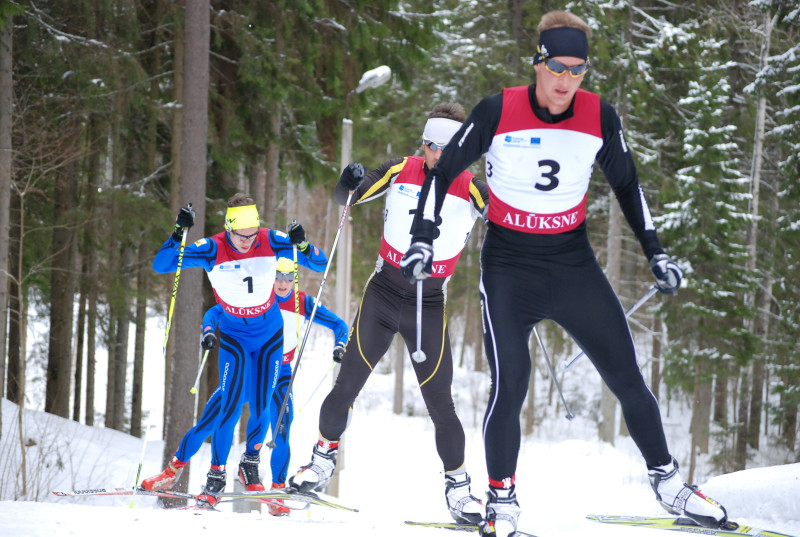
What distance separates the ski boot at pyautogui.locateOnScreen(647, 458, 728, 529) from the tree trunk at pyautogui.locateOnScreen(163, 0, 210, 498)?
6.93m

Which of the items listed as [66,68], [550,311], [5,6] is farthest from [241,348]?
[66,68]

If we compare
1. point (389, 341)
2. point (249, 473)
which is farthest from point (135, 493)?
point (389, 341)

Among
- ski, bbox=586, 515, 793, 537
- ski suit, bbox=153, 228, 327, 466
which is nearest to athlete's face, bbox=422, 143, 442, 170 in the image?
ski suit, bbox=153, 228, 327, 466

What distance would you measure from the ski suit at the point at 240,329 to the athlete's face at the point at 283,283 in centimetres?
59

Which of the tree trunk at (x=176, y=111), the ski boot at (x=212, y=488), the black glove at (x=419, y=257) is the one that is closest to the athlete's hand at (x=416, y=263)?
the black glove at (x=419, y=257)

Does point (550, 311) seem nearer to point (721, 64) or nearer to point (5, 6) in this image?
point (5, 6)

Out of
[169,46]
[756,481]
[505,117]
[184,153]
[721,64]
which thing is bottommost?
[756,481]

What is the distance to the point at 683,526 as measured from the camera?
3652 mm

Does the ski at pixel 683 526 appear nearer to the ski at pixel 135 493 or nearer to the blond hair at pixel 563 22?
the blond hair at pixel 563 22

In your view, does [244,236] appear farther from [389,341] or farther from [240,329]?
[389,341]

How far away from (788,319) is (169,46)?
513 inches

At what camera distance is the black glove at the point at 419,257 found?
10.5 feet

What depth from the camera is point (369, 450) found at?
16188 millimetres

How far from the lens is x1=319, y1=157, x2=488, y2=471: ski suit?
173 inches
